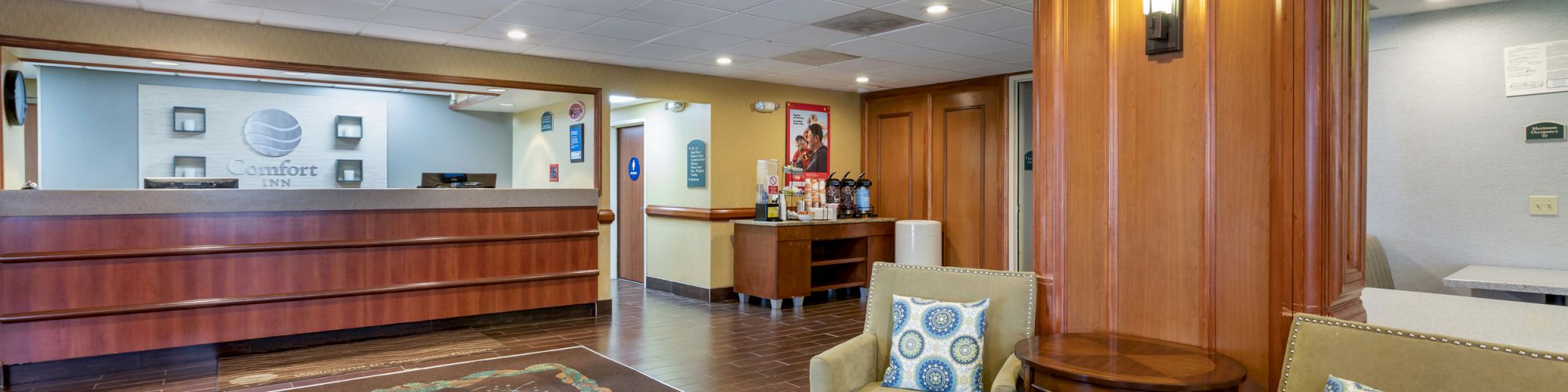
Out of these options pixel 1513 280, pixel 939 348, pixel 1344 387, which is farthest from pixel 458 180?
pixel 1513 280

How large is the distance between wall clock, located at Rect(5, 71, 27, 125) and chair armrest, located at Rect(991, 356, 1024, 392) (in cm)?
559

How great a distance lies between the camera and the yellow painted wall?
454 centimetres

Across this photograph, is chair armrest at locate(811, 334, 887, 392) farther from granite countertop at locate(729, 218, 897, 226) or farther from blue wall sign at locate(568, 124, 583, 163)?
blue wall sign at locate(568, 124, 583, 163)

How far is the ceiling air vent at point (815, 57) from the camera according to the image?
6060 mm

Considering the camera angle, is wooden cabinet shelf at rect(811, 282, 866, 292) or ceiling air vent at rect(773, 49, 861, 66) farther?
wooden cabinet shelf at rect(811, 282, 866, 292)

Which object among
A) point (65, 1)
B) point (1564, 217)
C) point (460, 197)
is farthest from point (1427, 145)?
point (65, 1)

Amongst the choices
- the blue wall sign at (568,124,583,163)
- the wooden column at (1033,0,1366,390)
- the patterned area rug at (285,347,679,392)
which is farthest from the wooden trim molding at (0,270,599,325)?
the wooden column at (1033,0,1366,390)

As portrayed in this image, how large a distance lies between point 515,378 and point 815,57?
3309 mm

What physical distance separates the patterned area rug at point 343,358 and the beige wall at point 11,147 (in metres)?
1.56

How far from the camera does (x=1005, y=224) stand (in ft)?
24.1

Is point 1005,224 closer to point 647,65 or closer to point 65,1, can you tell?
point 647,65

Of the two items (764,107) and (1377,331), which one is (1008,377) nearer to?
(1377,331)

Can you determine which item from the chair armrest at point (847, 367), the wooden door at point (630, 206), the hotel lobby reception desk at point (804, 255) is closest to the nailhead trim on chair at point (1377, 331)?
the chair armrest at point (847, 367)

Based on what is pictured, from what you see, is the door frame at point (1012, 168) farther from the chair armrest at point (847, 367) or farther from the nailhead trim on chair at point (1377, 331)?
the nailhead trim on chair at point (1377, 331)
